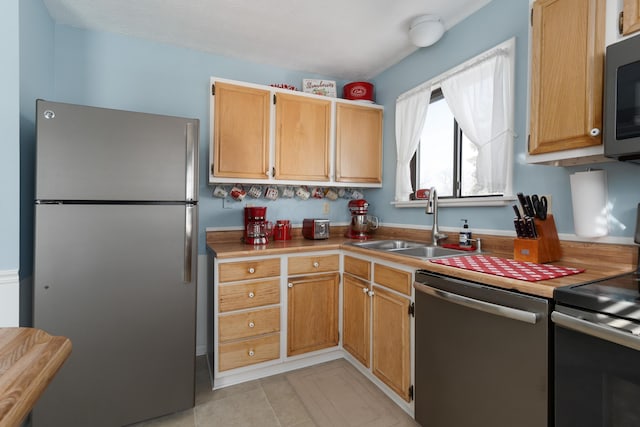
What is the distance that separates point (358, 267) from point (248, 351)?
95 cm

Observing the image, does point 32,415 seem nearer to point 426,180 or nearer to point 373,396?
point 373,396

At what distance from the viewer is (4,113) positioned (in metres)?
1.49

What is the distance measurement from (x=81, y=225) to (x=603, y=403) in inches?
87.4

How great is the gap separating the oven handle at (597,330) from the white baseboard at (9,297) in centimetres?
234

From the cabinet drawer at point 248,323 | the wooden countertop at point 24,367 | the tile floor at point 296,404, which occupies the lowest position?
the tile floor at point 296,404

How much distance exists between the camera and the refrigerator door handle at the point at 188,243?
5.75 ft

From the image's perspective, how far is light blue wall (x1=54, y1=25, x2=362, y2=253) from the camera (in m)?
2.21

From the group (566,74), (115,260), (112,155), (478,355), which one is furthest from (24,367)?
(566,74)

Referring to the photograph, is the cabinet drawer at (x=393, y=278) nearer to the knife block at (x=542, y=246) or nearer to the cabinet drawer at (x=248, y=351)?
the knife block at (x=542, y=246)

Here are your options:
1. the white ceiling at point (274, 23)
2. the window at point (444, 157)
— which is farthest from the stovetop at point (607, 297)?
the white ceiling at point (274, 23)

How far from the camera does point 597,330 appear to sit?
0.89 metres

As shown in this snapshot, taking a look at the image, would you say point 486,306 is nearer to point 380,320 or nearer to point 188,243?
point 380,320

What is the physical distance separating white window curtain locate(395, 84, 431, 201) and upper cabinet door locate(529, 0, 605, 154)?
101cm

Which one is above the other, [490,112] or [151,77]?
[151,77]
